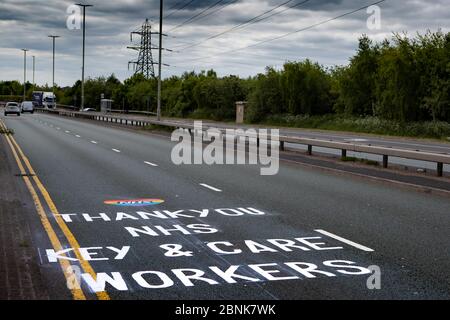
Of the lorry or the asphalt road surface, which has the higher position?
the lorry

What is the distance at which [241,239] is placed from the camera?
31.7ft

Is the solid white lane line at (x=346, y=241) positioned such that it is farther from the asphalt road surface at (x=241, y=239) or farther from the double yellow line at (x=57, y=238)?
the double yellow line at (x=57, y=238)

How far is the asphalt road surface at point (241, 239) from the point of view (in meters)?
7.05

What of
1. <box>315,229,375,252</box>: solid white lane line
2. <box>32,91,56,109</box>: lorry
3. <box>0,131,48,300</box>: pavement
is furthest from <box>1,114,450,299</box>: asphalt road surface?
<box>32,91,56,109</box>: lorry

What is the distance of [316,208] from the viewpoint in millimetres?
12680

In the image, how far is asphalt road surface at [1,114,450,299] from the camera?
7.05 meters

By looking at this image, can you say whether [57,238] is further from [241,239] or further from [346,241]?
[346,241]

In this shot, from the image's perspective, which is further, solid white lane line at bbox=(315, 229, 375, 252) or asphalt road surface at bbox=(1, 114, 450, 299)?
solid white lane line at bbox=(315, 229, 375, 252)

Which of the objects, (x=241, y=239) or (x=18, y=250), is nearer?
(x=18, y=250)

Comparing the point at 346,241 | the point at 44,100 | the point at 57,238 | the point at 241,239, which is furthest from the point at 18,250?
the point at 44,100

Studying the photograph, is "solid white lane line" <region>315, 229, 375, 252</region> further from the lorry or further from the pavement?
the lorry
